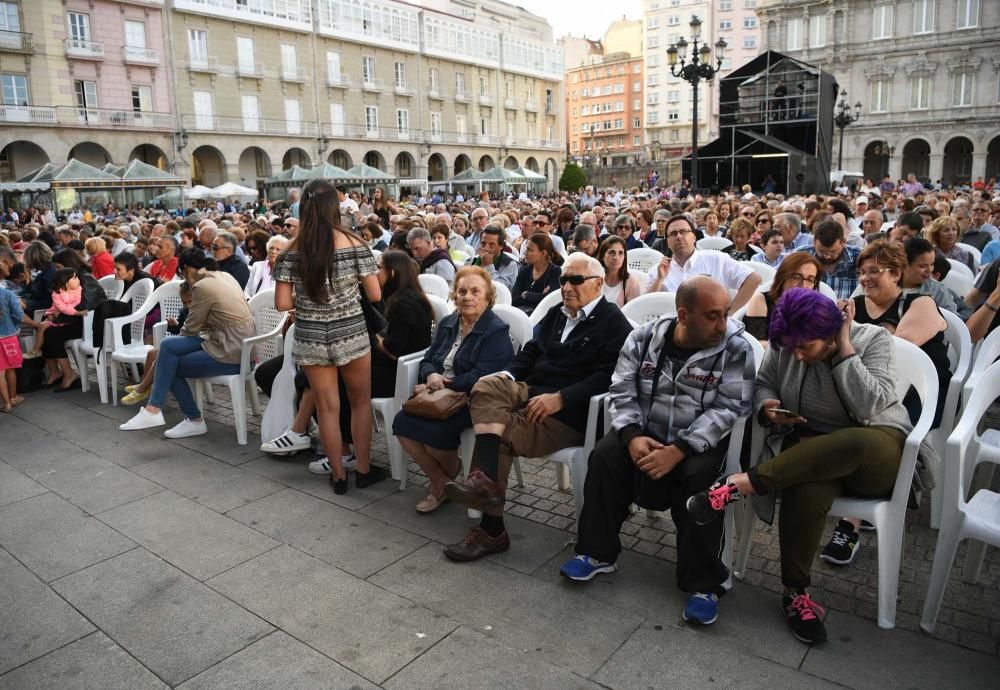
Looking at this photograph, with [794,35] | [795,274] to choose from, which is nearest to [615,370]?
[795,274]

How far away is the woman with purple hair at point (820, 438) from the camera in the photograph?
2783mm

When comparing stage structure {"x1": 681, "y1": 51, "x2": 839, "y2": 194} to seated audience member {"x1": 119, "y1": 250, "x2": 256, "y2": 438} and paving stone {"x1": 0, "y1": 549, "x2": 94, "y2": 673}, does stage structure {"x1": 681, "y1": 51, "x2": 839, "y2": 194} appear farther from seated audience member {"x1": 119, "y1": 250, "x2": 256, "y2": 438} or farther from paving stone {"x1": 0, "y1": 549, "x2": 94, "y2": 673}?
paving stone {"x1": 0, "y1": 549, "x2": 94, "y2": 673}

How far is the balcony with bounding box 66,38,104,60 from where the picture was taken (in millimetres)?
31969

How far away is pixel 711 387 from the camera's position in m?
3.13

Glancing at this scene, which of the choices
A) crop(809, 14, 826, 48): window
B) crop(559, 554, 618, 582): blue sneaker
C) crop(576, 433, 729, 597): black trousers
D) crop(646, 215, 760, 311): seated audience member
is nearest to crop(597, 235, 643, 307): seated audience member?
crop(646, 215, 760, 311): seated audience member

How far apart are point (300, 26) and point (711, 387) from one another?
43.1 m

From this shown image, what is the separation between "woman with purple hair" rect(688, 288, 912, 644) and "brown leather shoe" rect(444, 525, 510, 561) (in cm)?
103

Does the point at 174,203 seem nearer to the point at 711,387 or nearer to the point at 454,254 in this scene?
the point at 454,254

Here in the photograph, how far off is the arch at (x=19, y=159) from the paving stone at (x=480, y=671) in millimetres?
36197

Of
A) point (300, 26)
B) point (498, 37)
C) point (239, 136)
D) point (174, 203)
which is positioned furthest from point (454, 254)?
point (498, 37)

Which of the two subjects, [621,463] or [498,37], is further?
[498,37]

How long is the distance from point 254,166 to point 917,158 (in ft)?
151

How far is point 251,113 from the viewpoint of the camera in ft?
128

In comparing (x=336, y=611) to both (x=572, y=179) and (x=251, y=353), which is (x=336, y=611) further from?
(x=572, y=179)
